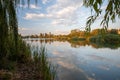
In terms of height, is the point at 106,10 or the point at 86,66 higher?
the point at 106,10

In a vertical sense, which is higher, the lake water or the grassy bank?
the grassy bank

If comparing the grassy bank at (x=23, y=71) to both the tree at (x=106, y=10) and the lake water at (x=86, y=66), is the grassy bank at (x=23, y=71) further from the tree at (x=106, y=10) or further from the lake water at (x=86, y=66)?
the tree at (x=106, y=10)

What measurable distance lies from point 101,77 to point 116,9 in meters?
4.64

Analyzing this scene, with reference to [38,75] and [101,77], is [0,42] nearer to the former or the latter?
[38,75]

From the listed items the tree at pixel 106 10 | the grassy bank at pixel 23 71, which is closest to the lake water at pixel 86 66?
the grassy bank at pixel 23 71

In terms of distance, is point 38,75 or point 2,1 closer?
point 2,1

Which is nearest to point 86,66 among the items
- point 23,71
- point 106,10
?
point 23,71

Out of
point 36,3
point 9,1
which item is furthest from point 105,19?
point 9,1

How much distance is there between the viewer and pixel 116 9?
240 centimetres

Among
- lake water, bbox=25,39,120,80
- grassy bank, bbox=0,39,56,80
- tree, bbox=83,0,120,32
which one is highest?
tree, bbox=83,0,120,32

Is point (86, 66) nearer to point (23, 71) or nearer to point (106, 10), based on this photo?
point (23, 71)

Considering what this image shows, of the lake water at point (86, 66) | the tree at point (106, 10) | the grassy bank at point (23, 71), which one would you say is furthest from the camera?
the lake water at point (86, 66)

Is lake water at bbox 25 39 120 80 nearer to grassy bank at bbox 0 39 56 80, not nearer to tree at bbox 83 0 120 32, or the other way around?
grassy bank at bbox 0 39 56 80

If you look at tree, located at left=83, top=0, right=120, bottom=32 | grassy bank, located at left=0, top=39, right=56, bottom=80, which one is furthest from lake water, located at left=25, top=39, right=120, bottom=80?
tree, located at left=83, top=0, right=120, bottom=32
